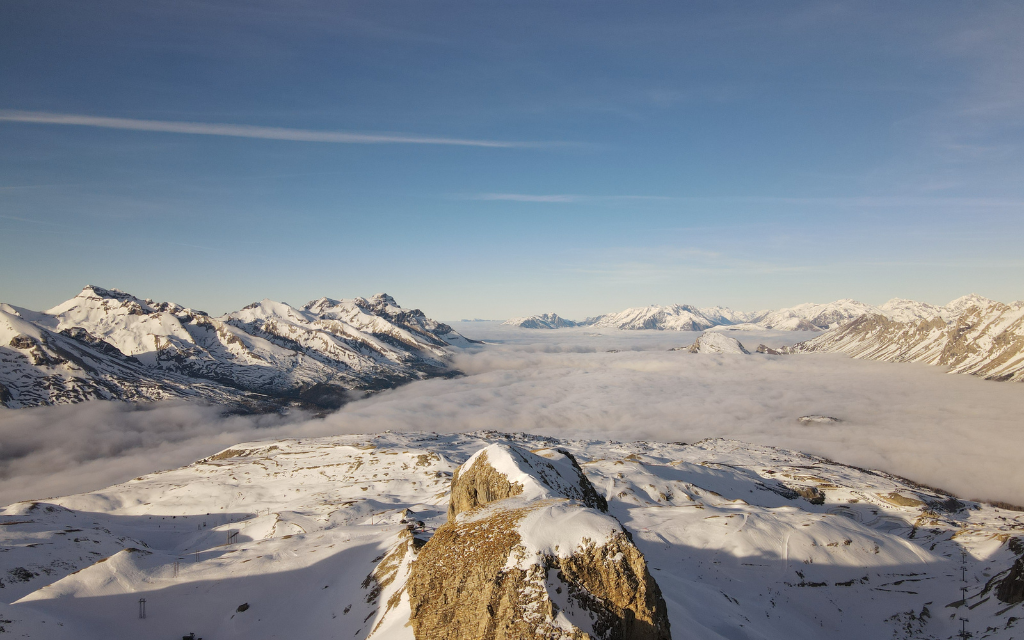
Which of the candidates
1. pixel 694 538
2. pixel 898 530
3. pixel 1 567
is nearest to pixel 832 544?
pixel 694 538

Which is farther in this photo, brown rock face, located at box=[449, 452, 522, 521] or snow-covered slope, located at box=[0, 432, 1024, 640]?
snow-covered slope, located at box=[0, 432, 1024, 640]

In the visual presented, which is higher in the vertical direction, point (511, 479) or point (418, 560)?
point (511, 479)

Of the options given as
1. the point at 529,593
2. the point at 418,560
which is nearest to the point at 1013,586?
the point at 529,593

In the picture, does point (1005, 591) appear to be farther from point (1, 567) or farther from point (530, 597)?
point (1, 567)

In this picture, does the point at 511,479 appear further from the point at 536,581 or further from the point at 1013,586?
the point at 1013,586

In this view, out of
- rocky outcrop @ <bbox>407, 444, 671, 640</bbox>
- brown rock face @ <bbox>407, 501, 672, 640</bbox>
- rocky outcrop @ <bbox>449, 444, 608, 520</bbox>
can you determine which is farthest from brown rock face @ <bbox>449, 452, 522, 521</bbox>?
brown rock face @ <bbox>407, 501, 672, 640</bbox>

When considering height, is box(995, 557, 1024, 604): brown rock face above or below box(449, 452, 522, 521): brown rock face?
below

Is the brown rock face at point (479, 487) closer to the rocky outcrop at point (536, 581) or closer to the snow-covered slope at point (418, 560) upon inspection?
the snow-covered slope at point (418, 560)

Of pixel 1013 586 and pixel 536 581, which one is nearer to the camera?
pixel 536 581

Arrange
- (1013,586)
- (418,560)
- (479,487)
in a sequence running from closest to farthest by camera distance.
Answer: (418,560) < (479,487) < (1013,586)

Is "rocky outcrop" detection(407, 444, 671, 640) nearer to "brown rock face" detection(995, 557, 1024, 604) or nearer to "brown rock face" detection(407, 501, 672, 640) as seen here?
"brown rock face" detection(407, 501, 672, 640)
